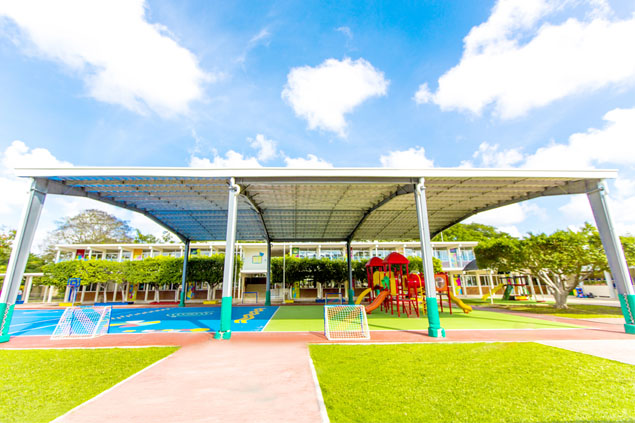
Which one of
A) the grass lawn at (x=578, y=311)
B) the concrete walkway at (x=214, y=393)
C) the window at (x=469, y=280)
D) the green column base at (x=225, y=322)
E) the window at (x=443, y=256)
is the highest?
the window at (x=443, y=256)

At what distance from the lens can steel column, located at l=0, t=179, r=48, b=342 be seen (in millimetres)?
9055

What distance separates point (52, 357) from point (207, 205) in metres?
9.78

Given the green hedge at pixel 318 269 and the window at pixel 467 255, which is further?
the window at pixel 467 255

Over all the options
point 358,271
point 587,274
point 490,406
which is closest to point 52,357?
point 490,406

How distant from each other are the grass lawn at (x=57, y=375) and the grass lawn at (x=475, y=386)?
394 cm

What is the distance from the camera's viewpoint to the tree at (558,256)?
15.3 meters

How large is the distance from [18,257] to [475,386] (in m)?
13.4

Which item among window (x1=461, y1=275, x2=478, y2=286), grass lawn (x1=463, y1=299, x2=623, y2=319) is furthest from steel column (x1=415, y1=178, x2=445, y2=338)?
window (x1=461, y1=275, x2=478, y2=286)

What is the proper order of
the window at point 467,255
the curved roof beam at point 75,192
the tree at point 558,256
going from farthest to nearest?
the window at point 467,255, the tree at point 558,256, the curved roof beam at point 75,192

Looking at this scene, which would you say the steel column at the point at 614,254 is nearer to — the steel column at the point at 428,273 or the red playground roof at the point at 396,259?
the steel column at the point at 428,273

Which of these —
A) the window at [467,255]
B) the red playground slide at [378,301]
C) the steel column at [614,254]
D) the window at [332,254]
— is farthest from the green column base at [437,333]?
the window at [467,255]

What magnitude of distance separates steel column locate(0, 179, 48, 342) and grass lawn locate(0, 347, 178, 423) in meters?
1.95

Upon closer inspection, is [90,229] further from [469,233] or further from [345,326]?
[469,233]

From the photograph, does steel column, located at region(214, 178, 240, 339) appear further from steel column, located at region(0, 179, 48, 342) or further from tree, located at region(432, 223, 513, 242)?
tree, located at region(432, 223, 513, 242)
